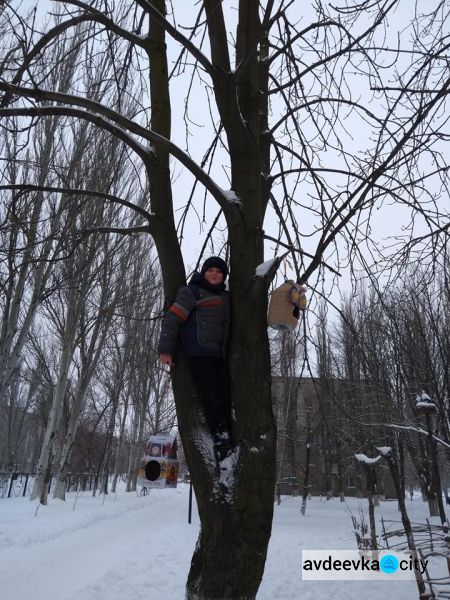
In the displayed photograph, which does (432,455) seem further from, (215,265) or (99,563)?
(215,265)

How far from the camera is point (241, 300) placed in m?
1.94

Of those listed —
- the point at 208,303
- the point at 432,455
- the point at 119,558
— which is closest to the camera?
the point at 208,303

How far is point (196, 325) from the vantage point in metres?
2.02

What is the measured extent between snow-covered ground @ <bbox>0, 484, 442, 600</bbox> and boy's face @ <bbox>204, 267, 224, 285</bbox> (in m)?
4.13

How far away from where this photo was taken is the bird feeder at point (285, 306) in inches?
86.6

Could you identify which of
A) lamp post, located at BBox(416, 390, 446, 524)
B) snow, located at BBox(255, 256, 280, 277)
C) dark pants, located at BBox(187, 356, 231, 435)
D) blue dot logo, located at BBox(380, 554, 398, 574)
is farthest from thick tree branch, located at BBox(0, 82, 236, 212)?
lamp post, located at BBox(416, 390, 446, 524)

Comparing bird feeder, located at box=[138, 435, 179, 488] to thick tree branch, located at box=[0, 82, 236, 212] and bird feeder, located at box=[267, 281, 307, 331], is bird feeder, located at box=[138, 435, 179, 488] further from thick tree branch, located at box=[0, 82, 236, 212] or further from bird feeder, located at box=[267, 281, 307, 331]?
thick tree branch, located at box=[0, 82, 236, 212]

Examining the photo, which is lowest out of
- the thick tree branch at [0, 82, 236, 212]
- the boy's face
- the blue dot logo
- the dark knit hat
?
the blue dot logo

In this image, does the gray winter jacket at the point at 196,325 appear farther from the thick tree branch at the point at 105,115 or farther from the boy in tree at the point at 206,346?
the thick tree branch at the point at 105,115

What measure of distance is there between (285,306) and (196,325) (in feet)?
1.45

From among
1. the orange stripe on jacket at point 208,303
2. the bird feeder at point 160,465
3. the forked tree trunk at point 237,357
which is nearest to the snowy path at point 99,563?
the bird feeder at point 160,465

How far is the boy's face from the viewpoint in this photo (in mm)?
2363

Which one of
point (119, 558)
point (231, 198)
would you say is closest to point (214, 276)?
point (231, 198)

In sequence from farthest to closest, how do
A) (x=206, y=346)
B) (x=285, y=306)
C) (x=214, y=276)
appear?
(x=214, y=276)
(x=285, y=306)
(x=206, y=346)
